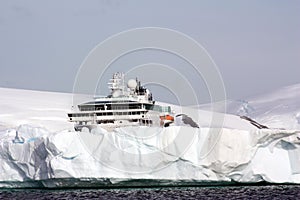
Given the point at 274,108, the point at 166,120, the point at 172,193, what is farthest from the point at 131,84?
the point at 274,108

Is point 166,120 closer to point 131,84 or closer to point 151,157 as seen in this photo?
point 131,84

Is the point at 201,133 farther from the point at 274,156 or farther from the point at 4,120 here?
the point at 4,120

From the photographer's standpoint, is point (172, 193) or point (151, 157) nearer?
point (172, 193)

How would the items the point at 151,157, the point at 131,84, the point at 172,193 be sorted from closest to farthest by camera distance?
the point at 172,193 < the point at 151,157 < the point at 131,84

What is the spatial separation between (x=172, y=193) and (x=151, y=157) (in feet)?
5.82

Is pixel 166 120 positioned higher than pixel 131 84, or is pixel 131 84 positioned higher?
pixel 131 84

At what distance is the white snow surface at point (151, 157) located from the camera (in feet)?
90.5

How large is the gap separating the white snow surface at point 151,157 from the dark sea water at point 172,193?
1.28 ft

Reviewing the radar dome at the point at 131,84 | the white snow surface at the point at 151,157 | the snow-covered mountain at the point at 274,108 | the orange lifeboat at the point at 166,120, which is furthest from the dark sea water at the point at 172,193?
the snow-covered mountain at the point at 274,108

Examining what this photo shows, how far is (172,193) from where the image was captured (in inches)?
1056

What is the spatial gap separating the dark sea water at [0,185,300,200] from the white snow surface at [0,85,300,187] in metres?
0.39

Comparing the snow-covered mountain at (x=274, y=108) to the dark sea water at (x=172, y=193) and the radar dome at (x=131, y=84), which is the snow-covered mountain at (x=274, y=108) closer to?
the radar dome at (x=131, y=84)

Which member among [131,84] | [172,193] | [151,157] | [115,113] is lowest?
[172,193]

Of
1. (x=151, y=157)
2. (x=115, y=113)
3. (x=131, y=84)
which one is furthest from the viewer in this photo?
(x=131, y=84)
